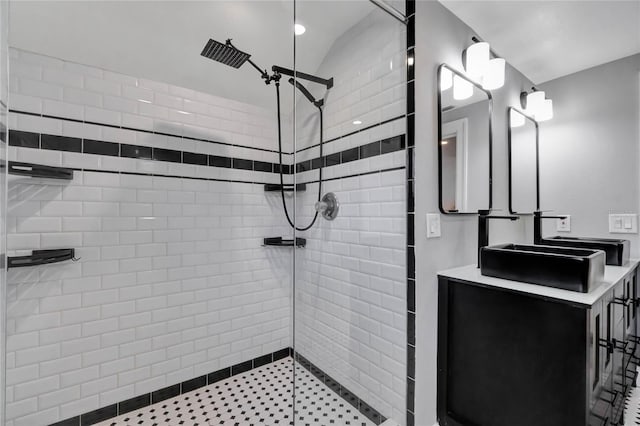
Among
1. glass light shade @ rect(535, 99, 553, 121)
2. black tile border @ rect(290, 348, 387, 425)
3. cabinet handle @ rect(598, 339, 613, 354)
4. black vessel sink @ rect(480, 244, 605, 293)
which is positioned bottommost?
black tile border @ rect(290, 348, 387, 425)

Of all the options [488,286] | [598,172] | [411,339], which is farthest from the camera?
[598,172]

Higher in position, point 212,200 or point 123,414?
point 212,200

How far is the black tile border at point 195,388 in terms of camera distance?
5.06 feet

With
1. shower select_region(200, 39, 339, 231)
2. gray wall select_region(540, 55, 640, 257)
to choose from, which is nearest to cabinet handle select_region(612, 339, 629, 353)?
gray wall select_region(540, 55, 640, 257)

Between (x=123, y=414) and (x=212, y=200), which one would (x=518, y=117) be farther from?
(x=123, y=414)

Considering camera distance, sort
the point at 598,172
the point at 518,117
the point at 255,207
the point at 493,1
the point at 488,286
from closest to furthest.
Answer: the point at 488,286 < the point at 493,1 < the point at 598,172 < the point at 518,117 < the point at 255,207

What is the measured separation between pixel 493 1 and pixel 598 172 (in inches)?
48.3

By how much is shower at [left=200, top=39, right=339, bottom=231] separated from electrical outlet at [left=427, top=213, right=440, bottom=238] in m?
0.49

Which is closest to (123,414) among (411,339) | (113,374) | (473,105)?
(113,374)

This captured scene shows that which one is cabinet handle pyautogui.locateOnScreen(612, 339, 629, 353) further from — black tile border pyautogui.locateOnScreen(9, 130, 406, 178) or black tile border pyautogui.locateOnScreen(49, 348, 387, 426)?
black tile border pyautogui.locateOnScreen(9, 130, 406, 178)

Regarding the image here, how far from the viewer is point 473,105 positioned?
1.69 m

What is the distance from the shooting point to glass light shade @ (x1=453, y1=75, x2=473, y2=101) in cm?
156

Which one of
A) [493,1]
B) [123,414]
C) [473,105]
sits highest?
[493,1]

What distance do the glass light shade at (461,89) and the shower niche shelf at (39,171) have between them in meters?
2.04
